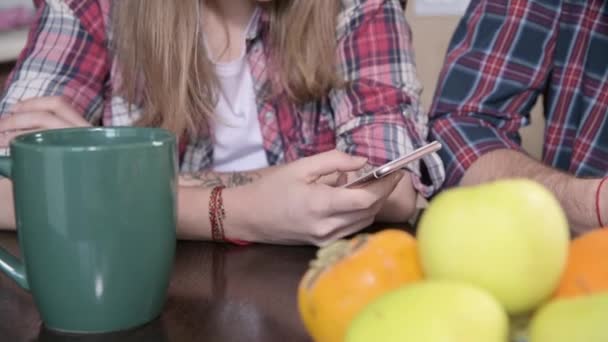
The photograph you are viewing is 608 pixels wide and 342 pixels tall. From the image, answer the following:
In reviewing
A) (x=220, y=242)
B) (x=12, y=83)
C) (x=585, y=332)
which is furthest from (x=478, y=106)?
(x=585, y=332)

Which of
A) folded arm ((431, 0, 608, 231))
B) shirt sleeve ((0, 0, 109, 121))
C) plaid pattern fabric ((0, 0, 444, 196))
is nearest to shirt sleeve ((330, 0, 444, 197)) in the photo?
plaid pattern fabric ((0, 0, 444, 196))

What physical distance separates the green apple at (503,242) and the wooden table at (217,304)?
230mm

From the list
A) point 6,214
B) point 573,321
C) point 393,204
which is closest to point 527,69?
point 393,204

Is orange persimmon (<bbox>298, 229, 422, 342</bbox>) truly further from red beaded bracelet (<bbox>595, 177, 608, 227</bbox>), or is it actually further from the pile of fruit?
red beaded bracelet (<bbox>595, 177, 608, 227</bbox>)

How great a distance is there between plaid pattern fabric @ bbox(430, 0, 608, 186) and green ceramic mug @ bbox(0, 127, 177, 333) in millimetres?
845

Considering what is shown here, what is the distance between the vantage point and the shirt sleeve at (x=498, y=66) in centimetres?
141

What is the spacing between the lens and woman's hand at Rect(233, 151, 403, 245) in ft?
2.98

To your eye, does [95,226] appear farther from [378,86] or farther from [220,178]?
[378,86]

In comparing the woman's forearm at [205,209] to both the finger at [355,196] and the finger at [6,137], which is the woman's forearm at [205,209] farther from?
the finger at [6,137]

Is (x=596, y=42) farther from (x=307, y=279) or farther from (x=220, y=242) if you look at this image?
(x=307, y=279)

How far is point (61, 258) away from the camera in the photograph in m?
0.60

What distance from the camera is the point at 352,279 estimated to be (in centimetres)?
43

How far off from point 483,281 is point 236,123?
3.30 feet

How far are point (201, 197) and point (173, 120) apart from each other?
28cm
